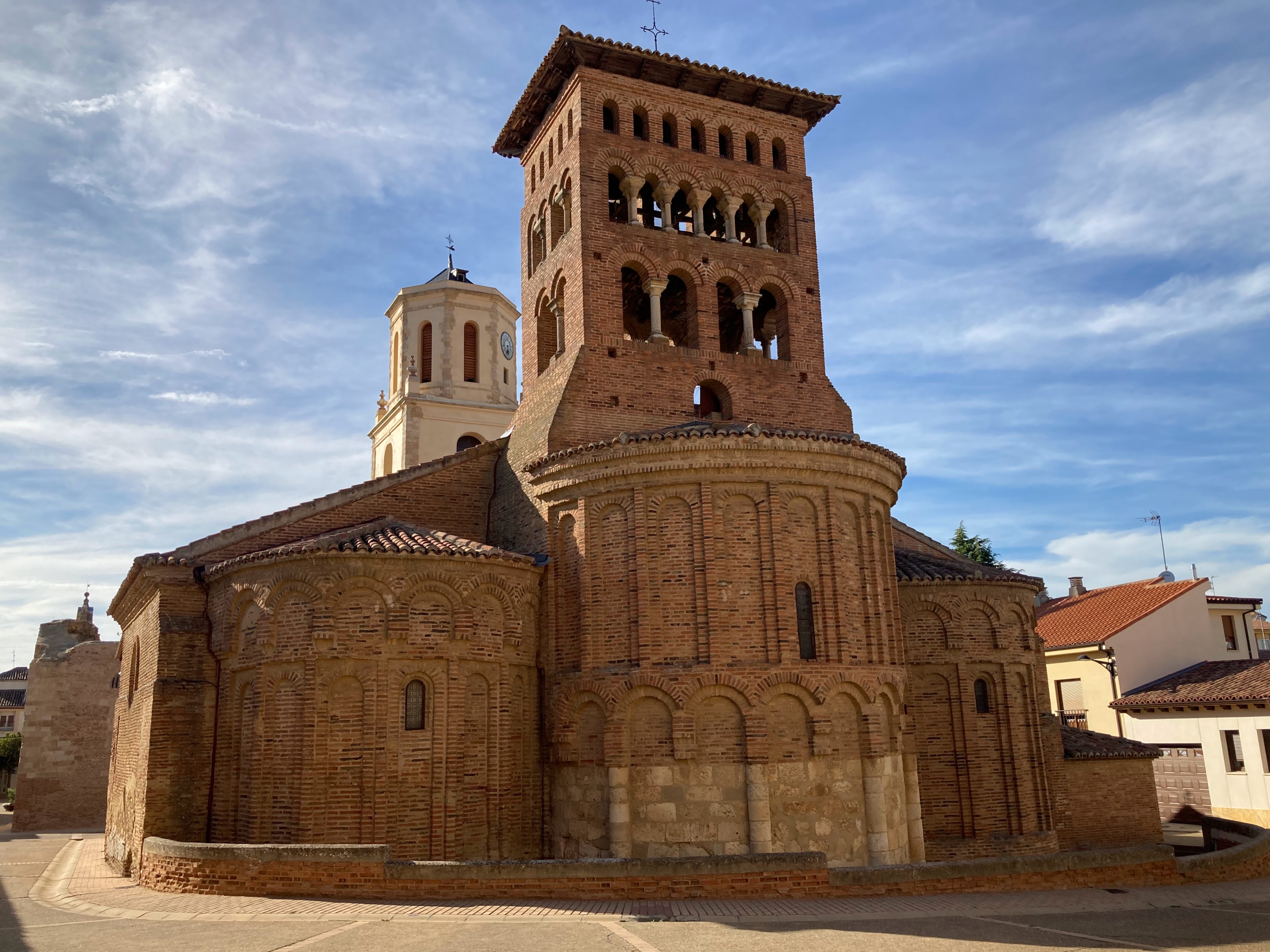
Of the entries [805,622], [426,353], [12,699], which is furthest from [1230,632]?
[12,699]

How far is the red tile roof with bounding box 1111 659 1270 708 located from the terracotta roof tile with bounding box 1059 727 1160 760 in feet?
20.8

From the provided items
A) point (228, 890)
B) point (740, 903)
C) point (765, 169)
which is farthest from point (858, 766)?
point (765, 169)

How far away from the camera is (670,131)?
72.3 feet

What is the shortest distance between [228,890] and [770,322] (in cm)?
1554

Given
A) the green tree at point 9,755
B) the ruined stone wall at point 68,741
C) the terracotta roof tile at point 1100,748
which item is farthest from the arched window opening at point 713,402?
the green tree at point 9,755

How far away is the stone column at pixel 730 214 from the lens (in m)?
21.4

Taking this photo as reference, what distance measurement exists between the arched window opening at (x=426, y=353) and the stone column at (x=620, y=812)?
20.3 metres

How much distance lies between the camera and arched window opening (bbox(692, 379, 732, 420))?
20.1 m

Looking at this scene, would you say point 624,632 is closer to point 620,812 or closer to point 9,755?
point 620,812

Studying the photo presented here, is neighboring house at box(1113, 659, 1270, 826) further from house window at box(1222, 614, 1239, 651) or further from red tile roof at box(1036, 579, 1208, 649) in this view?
house window at box(1222, 614, 1239, 651)

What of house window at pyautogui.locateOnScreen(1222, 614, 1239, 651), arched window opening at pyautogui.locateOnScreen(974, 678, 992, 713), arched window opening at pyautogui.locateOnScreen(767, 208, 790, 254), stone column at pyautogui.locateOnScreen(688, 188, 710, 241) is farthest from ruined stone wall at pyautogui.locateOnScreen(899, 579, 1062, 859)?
house window at pyautogui.locateOnScreen(1222, 614, 1239, 651)

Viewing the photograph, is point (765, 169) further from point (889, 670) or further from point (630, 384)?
point (889, 670)

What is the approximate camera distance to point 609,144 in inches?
819

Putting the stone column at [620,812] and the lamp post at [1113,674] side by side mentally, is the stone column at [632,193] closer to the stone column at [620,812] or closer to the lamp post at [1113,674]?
the stone column at [620,812]
